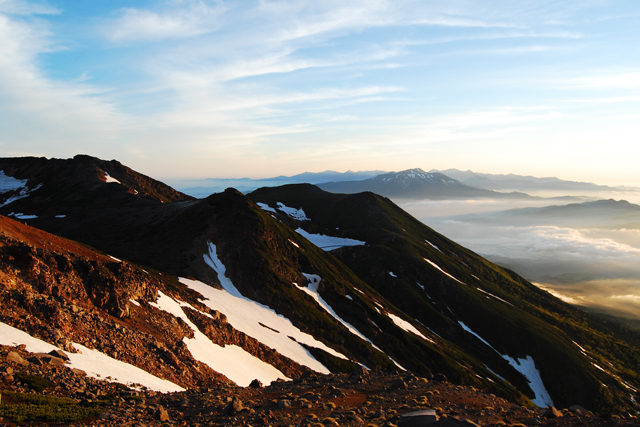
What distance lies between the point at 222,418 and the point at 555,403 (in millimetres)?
125470

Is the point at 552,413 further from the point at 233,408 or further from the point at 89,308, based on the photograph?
the point at 89,308

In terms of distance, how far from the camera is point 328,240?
7131 inches

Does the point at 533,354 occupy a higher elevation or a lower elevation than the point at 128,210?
lower

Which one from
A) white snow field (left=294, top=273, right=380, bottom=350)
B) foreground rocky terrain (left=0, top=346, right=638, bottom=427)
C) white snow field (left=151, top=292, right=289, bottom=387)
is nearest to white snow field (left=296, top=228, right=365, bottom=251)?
white snow field (left=294, top=273, right=380, bottom=350)

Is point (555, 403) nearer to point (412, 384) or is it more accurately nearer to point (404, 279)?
point (404, 279)

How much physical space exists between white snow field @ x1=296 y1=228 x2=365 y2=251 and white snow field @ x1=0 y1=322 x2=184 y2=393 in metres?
146

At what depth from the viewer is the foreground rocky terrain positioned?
61.1 feet

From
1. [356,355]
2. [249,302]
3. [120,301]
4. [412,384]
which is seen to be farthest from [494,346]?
[120,301]

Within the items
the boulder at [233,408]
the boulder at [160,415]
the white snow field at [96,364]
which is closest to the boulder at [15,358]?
the white snow field at [96,364]

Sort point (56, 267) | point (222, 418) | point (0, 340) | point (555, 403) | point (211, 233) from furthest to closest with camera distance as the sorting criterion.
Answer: point (555, 403)
point (211, 233)
point (56, 267)
point (0, 340)
point (222, 418)

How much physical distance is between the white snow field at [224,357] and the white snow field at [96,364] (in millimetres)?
11547

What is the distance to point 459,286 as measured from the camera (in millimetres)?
146750

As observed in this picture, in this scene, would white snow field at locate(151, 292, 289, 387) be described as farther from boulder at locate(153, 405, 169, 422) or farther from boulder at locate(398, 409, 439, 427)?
boulder at locate(398, 409, 439, 427)

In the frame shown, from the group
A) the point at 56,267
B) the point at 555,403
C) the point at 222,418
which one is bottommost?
the point at 555,403
